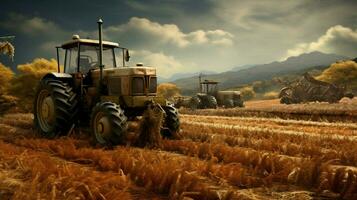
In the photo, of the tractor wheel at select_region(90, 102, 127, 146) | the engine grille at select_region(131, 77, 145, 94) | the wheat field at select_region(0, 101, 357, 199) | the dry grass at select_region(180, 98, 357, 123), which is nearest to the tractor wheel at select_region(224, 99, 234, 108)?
the dry grass at select_region(180, 98, 357, 123)

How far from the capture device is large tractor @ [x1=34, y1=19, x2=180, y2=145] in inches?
351

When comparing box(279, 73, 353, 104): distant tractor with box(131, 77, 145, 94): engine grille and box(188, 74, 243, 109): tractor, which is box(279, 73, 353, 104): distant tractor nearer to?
box(188, 74, 243, 109): tractor

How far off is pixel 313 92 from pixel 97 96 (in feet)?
67.5

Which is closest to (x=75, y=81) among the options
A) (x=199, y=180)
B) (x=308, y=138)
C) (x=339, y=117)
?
(x=308, y=138)

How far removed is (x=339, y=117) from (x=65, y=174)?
44.6 feet

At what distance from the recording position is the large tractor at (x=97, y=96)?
8.92 m

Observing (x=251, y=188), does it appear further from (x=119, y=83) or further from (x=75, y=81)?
(x=75, y=81)

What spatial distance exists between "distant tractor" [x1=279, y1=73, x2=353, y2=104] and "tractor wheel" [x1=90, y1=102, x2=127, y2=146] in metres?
21.0

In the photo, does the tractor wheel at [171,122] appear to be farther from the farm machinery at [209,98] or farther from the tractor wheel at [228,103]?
the tractor wheel at [228,103]

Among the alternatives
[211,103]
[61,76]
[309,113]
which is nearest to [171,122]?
[61,76]

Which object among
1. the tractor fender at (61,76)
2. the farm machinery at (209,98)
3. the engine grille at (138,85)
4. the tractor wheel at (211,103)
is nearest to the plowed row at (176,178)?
the engine grille at (138,85)

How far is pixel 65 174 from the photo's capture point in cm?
461

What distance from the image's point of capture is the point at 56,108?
10227 millimetres

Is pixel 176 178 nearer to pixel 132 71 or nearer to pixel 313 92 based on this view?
pixel 132 71
